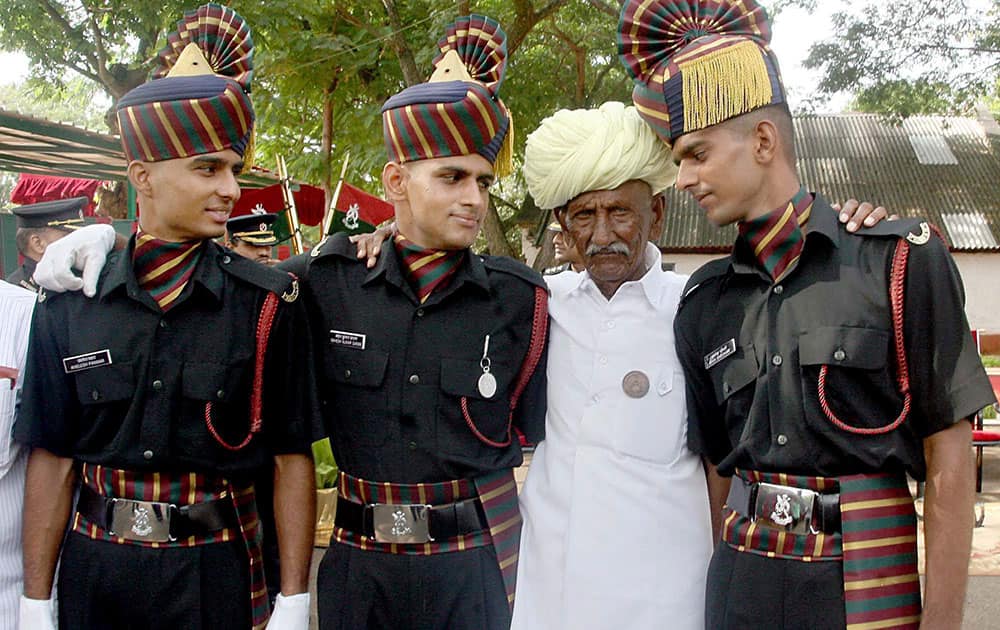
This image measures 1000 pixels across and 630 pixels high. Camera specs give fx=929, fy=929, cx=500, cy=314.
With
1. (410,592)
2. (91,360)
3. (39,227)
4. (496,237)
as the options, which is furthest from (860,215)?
(496,237)

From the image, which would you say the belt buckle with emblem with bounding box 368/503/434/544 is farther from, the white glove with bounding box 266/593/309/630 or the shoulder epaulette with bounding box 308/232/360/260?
Answer: the shoulder epaulette with bounding box 308/232/360/260

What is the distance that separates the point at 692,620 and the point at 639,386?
0.67 meters

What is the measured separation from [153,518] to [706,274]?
1.67 meters

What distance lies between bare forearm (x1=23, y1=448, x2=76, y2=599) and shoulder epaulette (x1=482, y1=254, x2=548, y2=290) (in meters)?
1.36

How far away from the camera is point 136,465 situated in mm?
2494

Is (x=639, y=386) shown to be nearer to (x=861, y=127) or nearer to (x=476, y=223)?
(x=476, y=223)

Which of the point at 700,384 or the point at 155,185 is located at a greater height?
the point at 155,185

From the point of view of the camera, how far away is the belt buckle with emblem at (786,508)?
2221 millimetres

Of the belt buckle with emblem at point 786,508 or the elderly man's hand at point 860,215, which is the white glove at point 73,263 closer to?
the belt buckle with emblem at point 786,508

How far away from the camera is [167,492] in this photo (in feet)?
8.25

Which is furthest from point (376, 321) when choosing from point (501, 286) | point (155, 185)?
point (155, 185)

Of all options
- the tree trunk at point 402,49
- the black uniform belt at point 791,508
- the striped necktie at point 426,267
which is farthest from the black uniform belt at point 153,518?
the tree trunk at point 402,49

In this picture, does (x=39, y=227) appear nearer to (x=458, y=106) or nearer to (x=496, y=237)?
(x=458, y=106)

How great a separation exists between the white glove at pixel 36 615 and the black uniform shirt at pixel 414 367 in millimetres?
875
